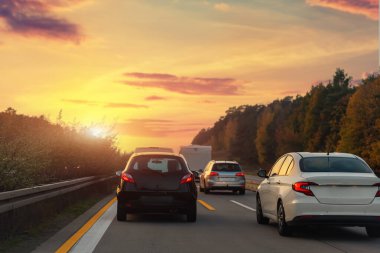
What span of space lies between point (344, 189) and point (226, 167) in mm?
19956

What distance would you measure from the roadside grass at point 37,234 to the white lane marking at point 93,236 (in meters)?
0.64

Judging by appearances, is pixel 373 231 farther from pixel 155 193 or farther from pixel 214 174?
pixel 214 174

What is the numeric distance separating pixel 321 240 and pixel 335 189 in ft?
3.38

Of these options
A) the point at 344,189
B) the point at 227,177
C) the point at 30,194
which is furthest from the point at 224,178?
the point at 344,189

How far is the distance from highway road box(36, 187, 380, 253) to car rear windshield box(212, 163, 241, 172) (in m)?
14.9

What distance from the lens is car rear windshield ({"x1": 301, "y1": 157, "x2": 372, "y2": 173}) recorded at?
38.5ft

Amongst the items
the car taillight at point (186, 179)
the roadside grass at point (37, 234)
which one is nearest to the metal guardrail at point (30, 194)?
the roadside grass at point (37, 234)

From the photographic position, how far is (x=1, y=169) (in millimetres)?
12555

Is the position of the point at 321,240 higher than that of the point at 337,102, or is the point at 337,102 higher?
the point at 337,102

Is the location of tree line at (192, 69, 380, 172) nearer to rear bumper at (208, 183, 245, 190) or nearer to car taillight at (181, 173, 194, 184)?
rear bumper at (208, 183, 245, 190)

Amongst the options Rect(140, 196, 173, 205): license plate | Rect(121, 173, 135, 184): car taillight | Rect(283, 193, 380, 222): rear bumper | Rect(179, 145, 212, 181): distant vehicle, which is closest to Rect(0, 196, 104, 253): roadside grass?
Rect(121, 173, 135, 184): car taillight

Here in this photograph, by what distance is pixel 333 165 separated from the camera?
11867mm

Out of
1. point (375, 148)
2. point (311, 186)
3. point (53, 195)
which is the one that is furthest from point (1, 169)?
point (375, 148)

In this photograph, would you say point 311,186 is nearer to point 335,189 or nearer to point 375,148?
point 335,189
